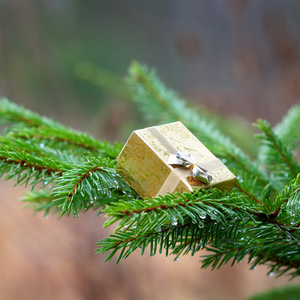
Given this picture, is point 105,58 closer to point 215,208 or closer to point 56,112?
point 56,112

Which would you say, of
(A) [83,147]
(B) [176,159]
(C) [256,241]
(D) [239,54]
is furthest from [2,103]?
(D) [239,54]

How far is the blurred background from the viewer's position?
5.79 ft

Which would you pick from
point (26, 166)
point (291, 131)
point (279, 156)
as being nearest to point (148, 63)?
point (291, 131)

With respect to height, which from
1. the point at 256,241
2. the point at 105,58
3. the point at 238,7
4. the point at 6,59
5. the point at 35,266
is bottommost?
the point at 35,266

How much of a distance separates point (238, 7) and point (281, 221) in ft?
7.11

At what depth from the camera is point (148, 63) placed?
3125 mm

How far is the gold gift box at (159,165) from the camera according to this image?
1.47 feet

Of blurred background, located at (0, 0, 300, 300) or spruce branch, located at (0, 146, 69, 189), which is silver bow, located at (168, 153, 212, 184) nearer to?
spruce branch, located at (0, 146, 69, 189)

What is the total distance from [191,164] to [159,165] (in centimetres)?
4

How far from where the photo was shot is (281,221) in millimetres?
427

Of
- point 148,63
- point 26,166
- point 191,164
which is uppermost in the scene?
point 191,164

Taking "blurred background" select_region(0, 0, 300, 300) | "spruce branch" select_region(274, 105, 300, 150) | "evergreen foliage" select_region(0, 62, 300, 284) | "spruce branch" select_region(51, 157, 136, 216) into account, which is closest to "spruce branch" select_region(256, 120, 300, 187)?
"evergreen foliage" select_region(0, 62, 300, 284)

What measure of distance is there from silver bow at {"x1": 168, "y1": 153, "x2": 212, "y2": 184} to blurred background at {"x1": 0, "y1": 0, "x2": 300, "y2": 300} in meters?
1.35

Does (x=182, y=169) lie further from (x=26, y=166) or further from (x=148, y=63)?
(x=148, y=63)
